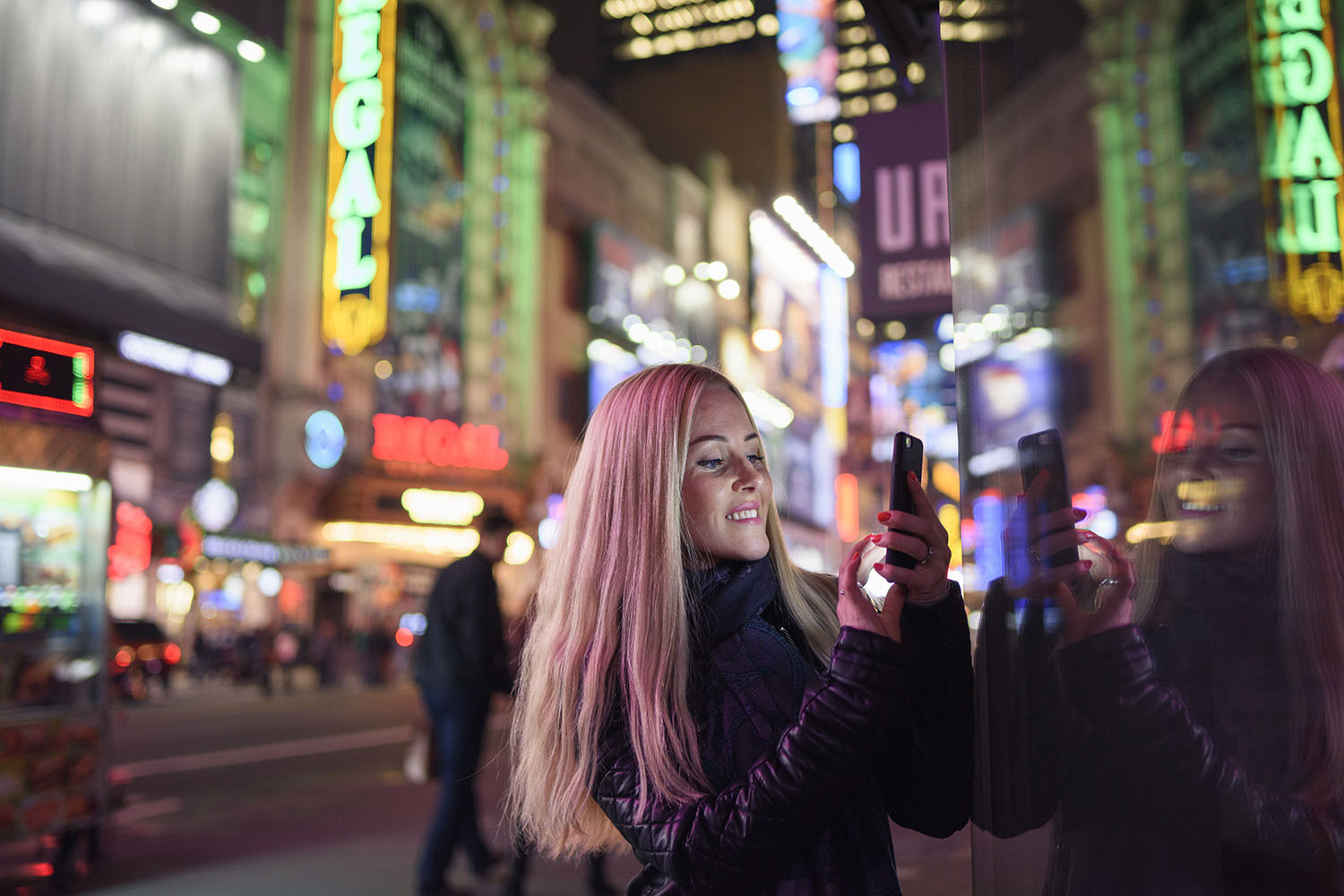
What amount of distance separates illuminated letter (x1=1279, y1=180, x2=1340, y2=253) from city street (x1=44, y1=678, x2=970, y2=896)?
1773 mm

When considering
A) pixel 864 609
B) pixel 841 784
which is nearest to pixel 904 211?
pixel 864 609

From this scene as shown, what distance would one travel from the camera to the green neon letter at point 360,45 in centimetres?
2167

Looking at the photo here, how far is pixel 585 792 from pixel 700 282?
41099mm

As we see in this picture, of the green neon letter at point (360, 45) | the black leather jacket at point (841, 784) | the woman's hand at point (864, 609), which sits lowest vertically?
the black leather jacket at point (841, 784)

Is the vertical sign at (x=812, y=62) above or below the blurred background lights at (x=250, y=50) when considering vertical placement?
below

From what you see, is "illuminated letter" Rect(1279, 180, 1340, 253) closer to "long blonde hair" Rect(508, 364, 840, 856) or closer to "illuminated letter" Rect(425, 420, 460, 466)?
"long blonde hair" Rect(508, 364, 840, 856)

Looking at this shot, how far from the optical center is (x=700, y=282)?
42.3 meters

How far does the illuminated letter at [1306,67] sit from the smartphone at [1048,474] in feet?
1.48

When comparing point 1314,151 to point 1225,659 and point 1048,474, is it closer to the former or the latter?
point 1048,474

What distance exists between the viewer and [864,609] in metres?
1.58

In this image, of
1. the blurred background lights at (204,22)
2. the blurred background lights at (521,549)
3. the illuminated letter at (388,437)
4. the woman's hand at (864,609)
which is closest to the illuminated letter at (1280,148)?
the woman's hand at (864,609)

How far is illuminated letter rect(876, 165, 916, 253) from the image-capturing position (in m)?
7.03

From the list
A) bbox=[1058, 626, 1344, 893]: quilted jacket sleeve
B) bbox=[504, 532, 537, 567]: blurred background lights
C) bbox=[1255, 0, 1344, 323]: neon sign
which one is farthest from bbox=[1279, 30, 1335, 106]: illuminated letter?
bbox=[504, 532, 537, 567]: blurred background lights

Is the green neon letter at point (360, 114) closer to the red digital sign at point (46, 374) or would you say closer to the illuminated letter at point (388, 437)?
the illuminated letter at point (388, 437)
